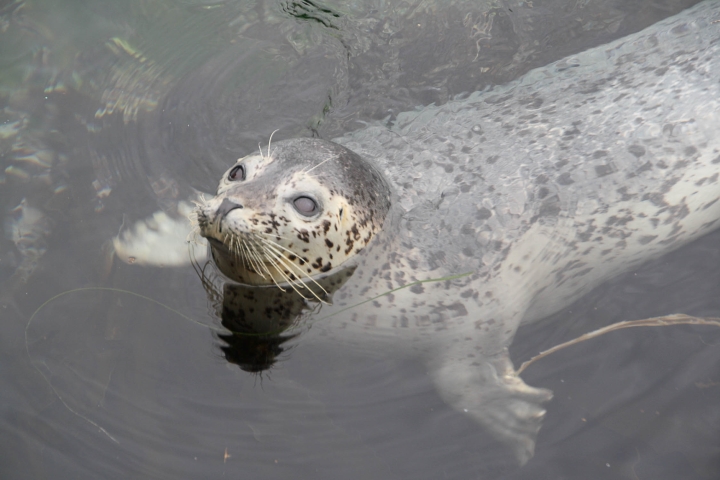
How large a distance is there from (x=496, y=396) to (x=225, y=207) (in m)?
1.49

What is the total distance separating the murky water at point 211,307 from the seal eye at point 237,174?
58 cm

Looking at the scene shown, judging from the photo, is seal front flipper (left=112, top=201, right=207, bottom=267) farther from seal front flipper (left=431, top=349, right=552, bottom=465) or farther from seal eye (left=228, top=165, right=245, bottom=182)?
seal front flipper (left=431, top=349, right=552, bottom=465)

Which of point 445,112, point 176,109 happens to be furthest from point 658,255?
point 176,109

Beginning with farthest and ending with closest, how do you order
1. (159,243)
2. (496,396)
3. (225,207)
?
(159,243), (496,396), (225,207)

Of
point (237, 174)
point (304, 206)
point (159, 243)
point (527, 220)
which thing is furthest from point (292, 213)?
point (527, 220)

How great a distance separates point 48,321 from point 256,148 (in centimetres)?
152

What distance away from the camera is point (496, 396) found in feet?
10.0

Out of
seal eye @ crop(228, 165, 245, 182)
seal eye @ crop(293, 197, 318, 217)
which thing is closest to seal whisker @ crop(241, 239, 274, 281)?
seal eye @ crop(293, 197, 318, 217)

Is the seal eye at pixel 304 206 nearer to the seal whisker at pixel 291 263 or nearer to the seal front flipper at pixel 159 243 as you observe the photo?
the seal whisker at pixel 291 263

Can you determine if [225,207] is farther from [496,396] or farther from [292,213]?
[496,396]

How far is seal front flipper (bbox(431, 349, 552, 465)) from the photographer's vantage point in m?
2.91

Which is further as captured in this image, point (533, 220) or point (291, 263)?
point (533, 220)

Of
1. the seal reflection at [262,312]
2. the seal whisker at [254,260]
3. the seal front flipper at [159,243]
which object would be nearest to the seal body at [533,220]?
the seal reflection at [262,312]

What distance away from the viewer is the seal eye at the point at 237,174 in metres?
3.19
